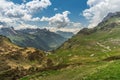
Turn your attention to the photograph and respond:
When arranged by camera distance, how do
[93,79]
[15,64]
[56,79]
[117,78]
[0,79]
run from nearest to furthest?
1. [117,78]
2. [93,79]
3. [56,79]
4. [0,79]
5. [15,64]

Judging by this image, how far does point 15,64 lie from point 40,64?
63.6 ft

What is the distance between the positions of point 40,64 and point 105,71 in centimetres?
15023

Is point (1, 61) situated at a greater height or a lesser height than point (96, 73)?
greater

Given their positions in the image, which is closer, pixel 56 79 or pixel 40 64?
pixel 56 79

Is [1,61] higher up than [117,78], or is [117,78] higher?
[1,61]

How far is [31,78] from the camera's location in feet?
231

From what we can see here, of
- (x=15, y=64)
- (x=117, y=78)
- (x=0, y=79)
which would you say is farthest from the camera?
(x=15, y=64)

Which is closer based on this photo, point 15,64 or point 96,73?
point 96,73

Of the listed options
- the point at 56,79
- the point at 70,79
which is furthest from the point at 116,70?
the point at 56,79

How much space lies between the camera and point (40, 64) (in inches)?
7869

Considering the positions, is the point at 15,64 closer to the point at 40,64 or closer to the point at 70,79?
the point at 40,64

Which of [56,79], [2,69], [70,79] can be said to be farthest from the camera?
[2,69]

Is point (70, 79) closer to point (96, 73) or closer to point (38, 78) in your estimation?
point (96, 73)

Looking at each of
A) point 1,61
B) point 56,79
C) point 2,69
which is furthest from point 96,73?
point 1,61
